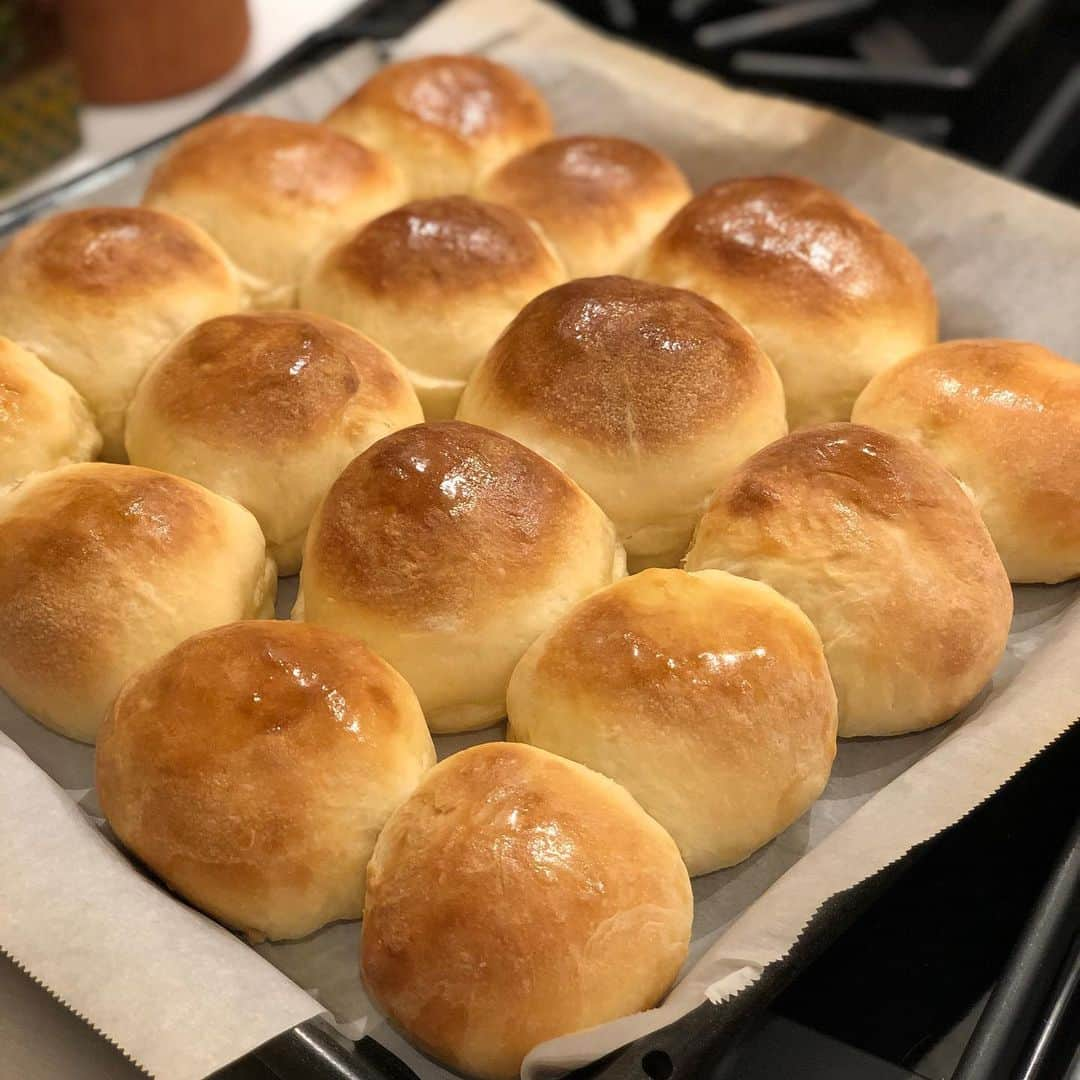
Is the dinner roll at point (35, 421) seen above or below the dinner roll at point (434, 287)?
below

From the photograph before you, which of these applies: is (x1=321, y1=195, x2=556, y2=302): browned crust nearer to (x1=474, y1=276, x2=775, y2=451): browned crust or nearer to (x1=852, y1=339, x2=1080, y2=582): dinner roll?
(x1=474, y1=276, x2=775, y2=451): browned crust

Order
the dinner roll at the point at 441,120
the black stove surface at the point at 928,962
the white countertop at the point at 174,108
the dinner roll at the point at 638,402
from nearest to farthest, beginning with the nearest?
the black stove surface at the point at 928,962 < the dinner roll at the point at 638,402 < the dinner roll at the point at 441,120 < the white countertop at the point at 174,108

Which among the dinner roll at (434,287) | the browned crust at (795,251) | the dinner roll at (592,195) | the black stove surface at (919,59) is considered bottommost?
the dinner roll at (434,287)

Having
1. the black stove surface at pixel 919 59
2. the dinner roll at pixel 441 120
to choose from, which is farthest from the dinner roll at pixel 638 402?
the black stove surface at pixel 919 59

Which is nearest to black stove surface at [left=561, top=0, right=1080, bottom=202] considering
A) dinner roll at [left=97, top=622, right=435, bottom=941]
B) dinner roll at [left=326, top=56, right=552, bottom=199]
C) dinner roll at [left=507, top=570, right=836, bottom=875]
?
dinner roll at [left=326, top=56, right=552, bottom=199]

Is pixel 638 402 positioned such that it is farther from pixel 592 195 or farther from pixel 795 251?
pixel 592 195

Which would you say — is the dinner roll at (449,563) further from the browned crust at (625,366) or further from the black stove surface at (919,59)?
the black stove surface at (919,59)

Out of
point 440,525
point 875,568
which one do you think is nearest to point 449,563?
point 440,525

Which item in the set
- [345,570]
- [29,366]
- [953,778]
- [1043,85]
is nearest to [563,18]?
[1043,85]

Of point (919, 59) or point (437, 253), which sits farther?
point (919, 59)

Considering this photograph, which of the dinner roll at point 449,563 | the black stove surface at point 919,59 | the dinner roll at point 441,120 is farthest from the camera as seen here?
the black stove surface at point 919,59
